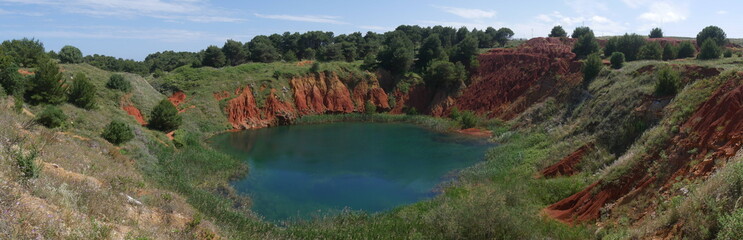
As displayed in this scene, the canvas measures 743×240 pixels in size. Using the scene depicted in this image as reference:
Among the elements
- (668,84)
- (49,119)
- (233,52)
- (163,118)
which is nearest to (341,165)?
(163,118)

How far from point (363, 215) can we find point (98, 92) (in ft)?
94.2

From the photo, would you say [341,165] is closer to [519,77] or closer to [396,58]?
[519,77]

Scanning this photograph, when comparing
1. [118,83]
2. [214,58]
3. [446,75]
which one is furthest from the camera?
[214,58]

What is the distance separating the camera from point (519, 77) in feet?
165

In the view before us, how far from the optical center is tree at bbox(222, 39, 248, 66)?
6431 cm

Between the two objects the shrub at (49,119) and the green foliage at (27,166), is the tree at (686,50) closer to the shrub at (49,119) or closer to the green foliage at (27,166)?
the green foliage at (27,166)

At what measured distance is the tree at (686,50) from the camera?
1635 inches

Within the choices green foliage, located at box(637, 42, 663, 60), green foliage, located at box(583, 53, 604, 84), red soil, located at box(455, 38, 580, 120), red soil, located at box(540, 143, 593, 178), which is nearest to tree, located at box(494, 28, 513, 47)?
red soil, located at box(455, 38, 580, 120)

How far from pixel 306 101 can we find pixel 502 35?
38.7 metres

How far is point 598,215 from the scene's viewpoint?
15281mm

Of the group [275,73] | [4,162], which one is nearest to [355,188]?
[4,162]

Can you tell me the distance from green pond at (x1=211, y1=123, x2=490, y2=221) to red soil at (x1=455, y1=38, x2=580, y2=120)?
10.4 m

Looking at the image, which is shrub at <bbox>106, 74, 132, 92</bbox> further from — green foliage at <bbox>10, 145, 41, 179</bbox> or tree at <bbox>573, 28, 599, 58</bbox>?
tree at <bbox>573, 28, 599, 58</bbox>

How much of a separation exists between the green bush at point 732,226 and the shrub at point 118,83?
136 feet
